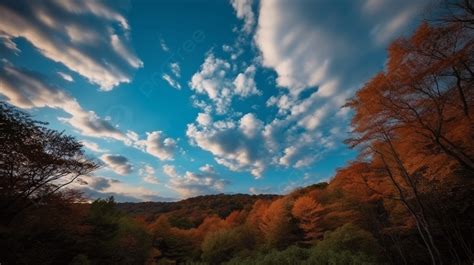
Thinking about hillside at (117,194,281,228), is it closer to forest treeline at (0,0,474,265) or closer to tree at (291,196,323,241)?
forest treeline at (0,0,474,265)

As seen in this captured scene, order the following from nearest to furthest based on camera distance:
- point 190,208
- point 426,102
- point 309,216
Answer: point 426,102 → point 309,216 → point 190,208

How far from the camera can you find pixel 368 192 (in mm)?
15500

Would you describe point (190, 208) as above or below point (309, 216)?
above

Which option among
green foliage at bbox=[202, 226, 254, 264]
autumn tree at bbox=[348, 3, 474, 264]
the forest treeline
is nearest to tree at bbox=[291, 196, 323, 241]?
the forest treeline

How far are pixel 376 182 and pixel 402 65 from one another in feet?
23.6

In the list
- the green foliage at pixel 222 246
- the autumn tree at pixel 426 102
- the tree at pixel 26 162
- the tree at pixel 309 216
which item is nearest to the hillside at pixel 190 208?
the green foliage at pixel 222 246

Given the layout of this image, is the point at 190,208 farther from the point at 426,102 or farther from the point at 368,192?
the point at 426,102

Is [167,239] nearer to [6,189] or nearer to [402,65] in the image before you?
[6,189]

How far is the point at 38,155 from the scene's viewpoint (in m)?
16.2

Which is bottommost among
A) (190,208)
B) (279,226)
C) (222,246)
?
(222,246)

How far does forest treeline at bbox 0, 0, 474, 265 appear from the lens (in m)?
9.26

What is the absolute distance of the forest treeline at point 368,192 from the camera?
9.26 m

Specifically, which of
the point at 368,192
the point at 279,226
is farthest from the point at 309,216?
the point at 368,192

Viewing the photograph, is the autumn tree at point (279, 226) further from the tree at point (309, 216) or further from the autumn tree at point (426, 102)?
the autumn tree at point (426, 102)
